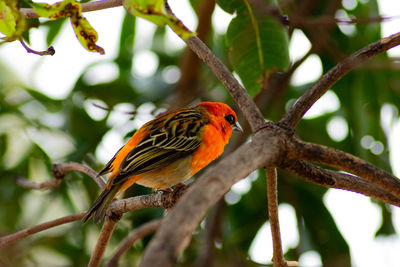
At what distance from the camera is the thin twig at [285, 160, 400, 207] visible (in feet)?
7.00

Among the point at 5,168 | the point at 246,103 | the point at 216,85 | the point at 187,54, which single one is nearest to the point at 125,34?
the point at 187,54

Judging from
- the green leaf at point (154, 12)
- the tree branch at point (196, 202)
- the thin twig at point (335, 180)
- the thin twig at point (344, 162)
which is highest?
the green leaf at point (154, 12)

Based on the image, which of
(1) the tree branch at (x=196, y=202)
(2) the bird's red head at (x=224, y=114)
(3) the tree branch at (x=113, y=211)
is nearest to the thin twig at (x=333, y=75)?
(1) the tree branch at (x=196, y=202)

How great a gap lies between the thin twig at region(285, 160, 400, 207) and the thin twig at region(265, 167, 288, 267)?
0.54ft

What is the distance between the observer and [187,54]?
5.55m

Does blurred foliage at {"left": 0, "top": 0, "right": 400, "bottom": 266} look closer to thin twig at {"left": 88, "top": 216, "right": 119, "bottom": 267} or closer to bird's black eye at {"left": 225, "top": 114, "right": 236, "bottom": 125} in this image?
bird's black eye at {"left": 225, "top": 114, "right": 236, "bottom": 125}

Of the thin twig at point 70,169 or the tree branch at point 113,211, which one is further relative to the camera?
the thin twig at point 70,169

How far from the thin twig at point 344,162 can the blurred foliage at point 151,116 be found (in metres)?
2.78

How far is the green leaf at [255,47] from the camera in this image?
389cm

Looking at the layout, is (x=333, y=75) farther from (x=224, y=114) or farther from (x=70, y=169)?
(x=224, y=114)

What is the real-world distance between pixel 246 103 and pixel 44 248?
14.0 feet

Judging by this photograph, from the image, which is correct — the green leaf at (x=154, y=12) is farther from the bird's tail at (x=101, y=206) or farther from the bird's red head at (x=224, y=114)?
the bird's red head at (x=224, y=114)

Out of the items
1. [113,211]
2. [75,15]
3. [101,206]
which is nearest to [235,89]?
[75,15]

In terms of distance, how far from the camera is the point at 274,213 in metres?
2.43
